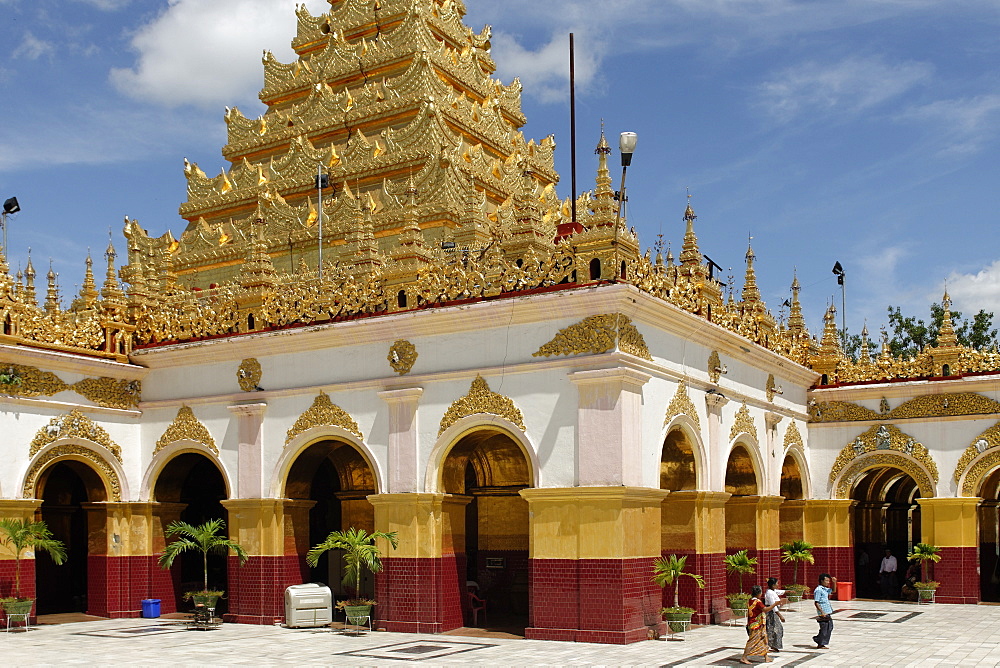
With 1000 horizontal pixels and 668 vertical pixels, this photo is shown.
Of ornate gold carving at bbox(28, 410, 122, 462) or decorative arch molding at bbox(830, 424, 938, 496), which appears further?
decorative arch molding at bbox(830, 424, 938, 496)

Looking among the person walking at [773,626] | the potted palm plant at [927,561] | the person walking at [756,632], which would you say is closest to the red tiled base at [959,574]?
the potted palm plant at [927,561]

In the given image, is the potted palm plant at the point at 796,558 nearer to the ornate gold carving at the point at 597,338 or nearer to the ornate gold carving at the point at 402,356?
the ornate gold carving at the point at 597,338

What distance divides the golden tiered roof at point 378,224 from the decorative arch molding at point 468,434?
170 cm

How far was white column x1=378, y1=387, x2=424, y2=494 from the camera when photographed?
1582 cm

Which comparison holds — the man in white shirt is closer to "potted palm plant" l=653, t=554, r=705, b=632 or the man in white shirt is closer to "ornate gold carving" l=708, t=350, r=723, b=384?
"ornate gold carving" l=708, t=350, r=723, b=384

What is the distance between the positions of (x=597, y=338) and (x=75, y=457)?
29.0 ft

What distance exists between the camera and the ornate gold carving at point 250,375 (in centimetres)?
1753

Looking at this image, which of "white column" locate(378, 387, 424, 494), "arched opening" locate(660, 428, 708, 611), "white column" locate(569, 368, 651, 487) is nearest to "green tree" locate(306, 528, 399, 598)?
"white column" locate(378, 387, 424, 494)

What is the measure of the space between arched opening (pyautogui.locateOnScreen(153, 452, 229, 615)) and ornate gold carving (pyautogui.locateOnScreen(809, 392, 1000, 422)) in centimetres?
1149

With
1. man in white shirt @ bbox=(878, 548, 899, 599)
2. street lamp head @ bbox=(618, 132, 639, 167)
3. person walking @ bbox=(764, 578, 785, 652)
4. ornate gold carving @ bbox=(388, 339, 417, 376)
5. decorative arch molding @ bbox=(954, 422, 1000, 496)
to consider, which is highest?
street lamp head @ bbox=(618, 132, 639, 167)

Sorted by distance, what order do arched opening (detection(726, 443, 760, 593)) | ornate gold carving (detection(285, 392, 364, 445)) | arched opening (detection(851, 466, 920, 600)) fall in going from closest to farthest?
ornate gold carving (detection(285, 392, 364, 445))
arched opening (detection(726, 443, 760, 593))
arched opening (detection(851, 466, 920, 600))

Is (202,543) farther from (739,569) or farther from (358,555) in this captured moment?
(739,569)

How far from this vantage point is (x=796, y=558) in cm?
1952

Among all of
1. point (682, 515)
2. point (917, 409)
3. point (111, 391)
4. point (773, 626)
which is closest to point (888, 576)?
point (917, 409)
